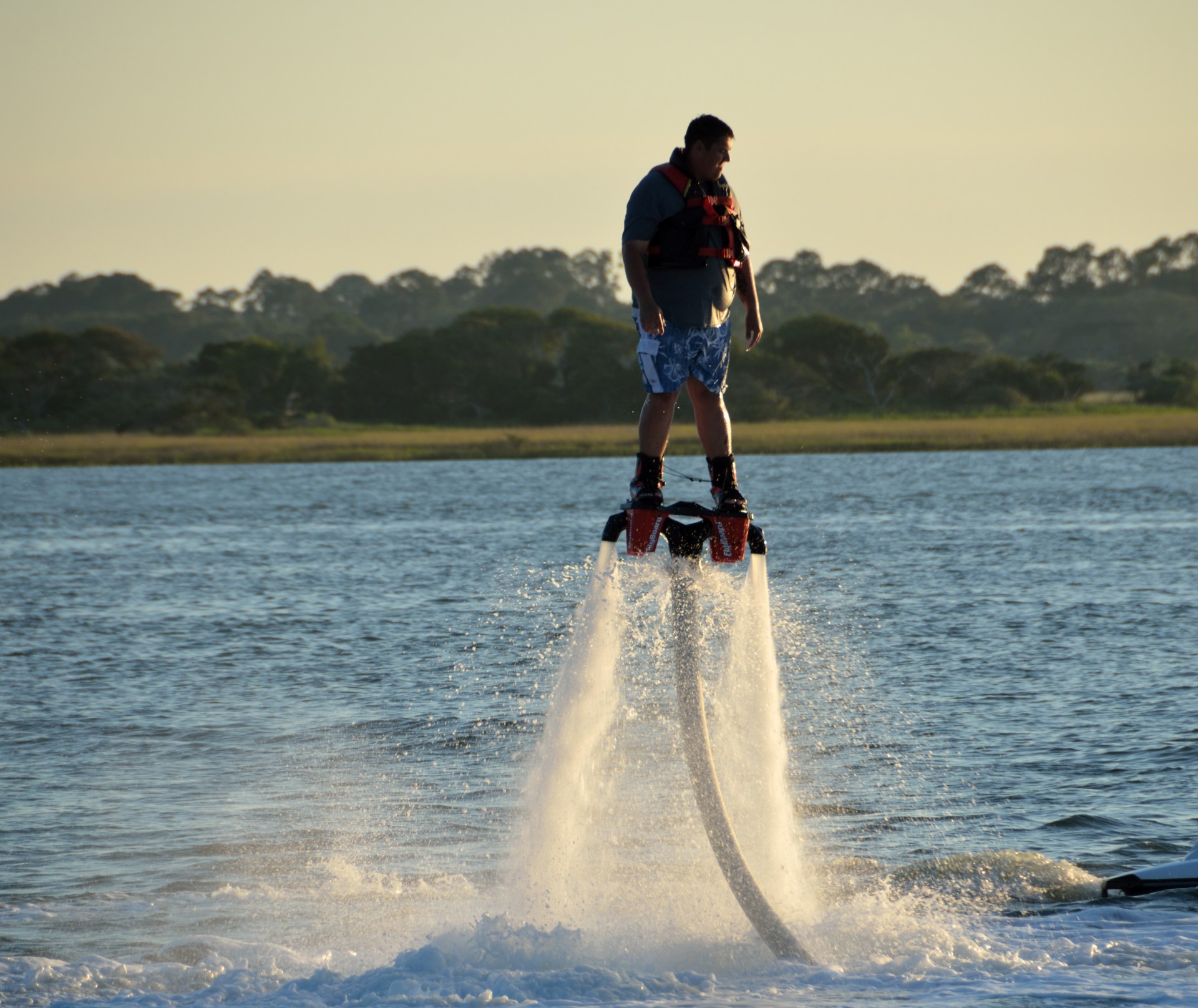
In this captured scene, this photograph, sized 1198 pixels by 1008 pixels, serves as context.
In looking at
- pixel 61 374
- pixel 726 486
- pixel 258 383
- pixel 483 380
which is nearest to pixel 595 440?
pixel 483 380

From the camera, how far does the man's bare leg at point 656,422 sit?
9.59 meters

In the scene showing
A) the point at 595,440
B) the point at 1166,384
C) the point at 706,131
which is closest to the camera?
the point at 706,131

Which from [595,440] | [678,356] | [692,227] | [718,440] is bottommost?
[595,440]

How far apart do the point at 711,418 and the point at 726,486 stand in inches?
18.1

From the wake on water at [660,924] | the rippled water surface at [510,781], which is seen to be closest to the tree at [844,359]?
the rippled water surface at [510,781]

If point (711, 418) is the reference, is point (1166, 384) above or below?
above

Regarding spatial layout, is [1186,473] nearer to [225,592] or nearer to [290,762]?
[225,592]

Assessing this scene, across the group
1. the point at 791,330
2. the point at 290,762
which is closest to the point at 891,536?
the point at 290,762

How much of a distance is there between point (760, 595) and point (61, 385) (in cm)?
11470

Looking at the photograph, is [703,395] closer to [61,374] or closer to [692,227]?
[692,227]

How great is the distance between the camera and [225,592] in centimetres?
3622

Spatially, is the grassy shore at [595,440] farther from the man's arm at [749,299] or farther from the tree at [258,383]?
the man's arm at [749,299]

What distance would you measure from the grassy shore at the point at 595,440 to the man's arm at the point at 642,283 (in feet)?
267

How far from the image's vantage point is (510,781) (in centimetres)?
1639
